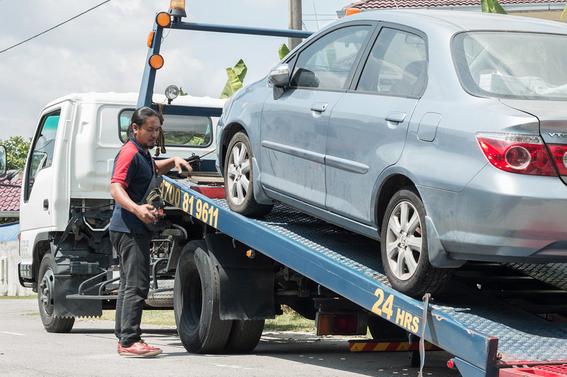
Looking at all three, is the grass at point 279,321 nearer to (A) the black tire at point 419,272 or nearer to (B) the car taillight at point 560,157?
(A) the black tire at point 419,272

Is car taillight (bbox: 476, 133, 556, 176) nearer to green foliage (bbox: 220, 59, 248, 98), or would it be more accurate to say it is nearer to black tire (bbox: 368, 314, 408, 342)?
black tire (bbox: 368, 314, 408, 342)

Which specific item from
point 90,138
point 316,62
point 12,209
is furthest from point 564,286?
point 12,209

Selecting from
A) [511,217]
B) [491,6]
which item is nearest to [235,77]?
[491,6]

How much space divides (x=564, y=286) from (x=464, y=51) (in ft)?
5.11

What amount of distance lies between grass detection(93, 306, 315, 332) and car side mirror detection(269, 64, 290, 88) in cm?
585

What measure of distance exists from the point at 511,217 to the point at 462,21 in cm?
174

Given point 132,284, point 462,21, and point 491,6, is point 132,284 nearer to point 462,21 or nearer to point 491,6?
point 462,21

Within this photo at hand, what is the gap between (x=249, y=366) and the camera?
27.8ft

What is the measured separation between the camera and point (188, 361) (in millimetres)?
8711

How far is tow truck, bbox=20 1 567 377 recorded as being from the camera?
617cm

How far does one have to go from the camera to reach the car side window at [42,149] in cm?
1263

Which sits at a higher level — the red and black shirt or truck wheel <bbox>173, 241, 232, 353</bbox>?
the red and black shirt

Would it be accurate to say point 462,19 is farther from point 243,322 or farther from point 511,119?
point 243,322

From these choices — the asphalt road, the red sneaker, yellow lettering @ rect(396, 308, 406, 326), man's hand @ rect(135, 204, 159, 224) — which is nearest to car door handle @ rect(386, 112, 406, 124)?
yellow lettering @ rect(396, 308, 406, 326)
